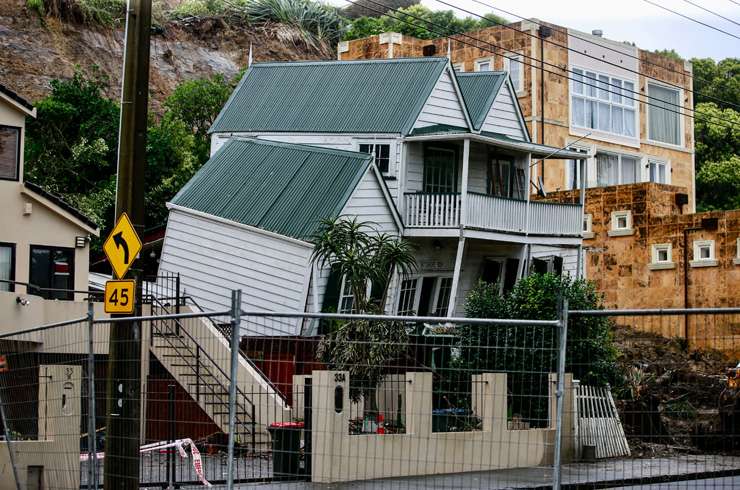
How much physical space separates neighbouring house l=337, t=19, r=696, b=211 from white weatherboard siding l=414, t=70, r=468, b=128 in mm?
10111

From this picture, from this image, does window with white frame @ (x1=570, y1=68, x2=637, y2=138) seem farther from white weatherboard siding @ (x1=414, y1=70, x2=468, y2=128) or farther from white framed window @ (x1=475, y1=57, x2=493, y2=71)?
white weatherboard siding @ (x1=414, y1=70, x2=468, y2=128)

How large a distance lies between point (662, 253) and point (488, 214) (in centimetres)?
1089

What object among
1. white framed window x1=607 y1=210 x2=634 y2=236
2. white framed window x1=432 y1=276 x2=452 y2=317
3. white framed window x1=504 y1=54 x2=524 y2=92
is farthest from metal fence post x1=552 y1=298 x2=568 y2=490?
white framed window x1=504 y1=54 x2=524 y2=92

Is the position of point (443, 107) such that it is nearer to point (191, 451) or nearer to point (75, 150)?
point (75, 150)

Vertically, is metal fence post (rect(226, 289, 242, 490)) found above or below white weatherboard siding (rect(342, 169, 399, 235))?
below

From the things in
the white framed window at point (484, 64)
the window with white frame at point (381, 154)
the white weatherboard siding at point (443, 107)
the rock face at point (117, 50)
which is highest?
the rock face at point (117, 50)

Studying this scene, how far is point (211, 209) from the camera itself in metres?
30.7

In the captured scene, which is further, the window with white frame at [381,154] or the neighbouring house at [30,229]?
the window with white frame at [381,154]

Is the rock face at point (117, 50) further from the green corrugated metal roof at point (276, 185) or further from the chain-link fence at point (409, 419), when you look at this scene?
the chain-link fence at point (409, 419)

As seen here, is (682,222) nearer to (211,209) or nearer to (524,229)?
(524,229)

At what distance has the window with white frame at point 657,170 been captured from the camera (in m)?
48.7

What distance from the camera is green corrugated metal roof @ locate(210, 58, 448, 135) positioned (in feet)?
106

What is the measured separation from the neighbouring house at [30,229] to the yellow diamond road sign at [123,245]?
13.9 m

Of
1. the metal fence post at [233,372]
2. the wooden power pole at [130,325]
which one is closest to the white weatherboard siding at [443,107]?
the wooden power pole at [130,325]
